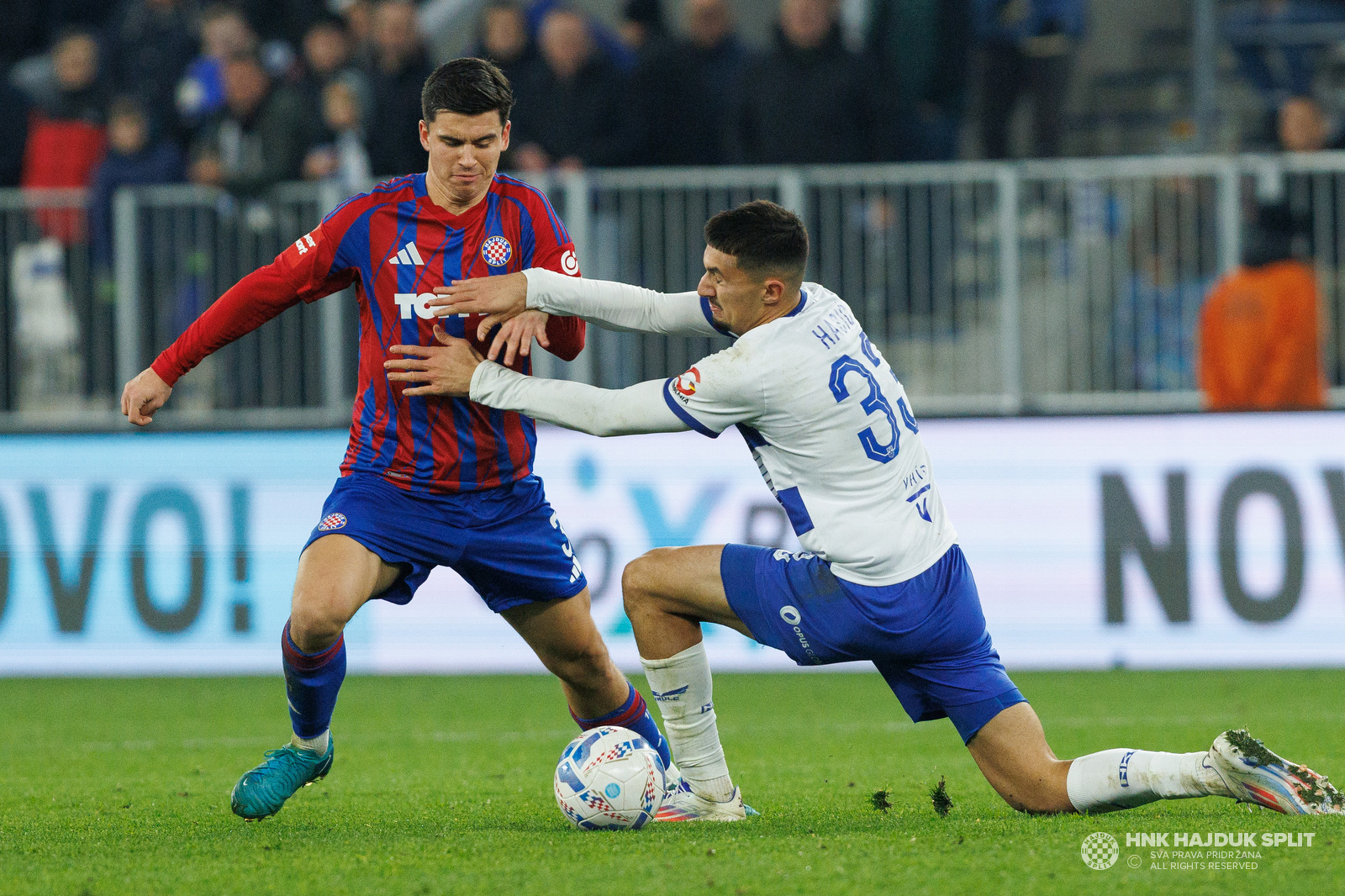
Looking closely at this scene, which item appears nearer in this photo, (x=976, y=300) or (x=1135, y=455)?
(x=1135, y=455)

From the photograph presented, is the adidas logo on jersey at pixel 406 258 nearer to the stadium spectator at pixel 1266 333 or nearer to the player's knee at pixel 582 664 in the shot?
the player's knee at pixel 582 664

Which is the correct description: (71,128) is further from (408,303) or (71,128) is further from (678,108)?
(408,303)

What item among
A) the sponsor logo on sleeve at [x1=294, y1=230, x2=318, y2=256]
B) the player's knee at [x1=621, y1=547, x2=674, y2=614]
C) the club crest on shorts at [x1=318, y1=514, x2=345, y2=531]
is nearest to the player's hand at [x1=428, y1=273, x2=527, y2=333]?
the sponsor logo on sleeve at [x1=294, y1=230, x2=318, y2=256]

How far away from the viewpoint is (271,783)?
5516 mm

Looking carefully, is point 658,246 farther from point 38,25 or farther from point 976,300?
point 38,25

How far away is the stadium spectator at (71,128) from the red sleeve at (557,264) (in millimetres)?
7856

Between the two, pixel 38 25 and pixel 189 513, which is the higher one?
pixel 38 25

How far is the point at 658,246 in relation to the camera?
38.0ft

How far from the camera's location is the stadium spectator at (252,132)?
38.9 feet

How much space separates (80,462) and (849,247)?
195 inches

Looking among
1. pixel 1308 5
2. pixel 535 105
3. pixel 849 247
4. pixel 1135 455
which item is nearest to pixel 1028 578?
pixel 1135 455

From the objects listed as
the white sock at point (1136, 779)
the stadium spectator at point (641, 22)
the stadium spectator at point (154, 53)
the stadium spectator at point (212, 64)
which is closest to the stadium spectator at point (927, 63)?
the stadium spectator at point (641, 22)

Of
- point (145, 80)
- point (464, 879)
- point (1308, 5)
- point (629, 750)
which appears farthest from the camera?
point (1308, 5)

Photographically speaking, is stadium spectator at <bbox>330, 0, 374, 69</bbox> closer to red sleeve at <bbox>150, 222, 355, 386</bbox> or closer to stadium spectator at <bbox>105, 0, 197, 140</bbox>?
stadium spectator at <bbox>105, 0, 197, 140</bbox>
